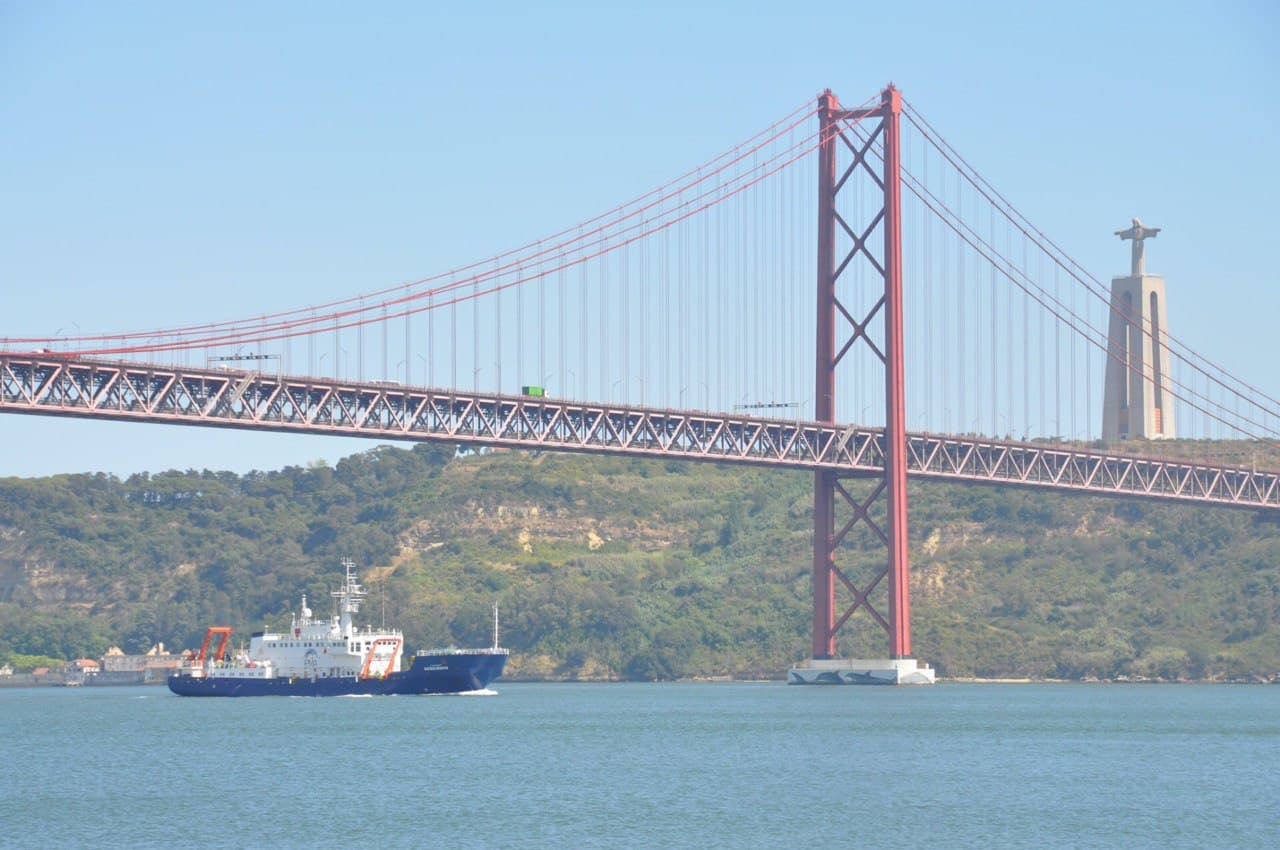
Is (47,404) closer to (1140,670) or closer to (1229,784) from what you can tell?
(1229,784)

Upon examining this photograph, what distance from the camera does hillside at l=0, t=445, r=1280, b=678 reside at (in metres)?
126

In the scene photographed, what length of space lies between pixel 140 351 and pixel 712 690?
A: 4427cm

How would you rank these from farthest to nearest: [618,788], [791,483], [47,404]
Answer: [791,483], [47,404], [618,788]

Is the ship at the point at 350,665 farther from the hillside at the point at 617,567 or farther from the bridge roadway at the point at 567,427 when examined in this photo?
the hillside at the point at 617,567

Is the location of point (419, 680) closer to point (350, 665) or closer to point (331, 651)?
point (350, 665)

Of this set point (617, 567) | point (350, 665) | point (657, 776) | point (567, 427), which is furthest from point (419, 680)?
point (617, 567)

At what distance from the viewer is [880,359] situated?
319 ft

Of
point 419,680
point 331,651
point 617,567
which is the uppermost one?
point 617,567

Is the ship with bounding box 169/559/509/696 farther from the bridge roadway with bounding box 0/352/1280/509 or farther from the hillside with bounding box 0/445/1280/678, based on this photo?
the hillside with bounding box 0/445/1280/678

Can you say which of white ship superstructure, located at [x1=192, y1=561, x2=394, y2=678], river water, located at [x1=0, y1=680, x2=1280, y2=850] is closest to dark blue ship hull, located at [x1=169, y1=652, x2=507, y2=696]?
white ship superstructure, located at [x1=192, y1=561, x2=394, y2=678]

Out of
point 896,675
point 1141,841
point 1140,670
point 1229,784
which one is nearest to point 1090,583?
point 1140,670

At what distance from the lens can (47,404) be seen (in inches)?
3120

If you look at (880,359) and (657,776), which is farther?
(880,359)

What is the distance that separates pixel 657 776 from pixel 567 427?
3832 centimetres
